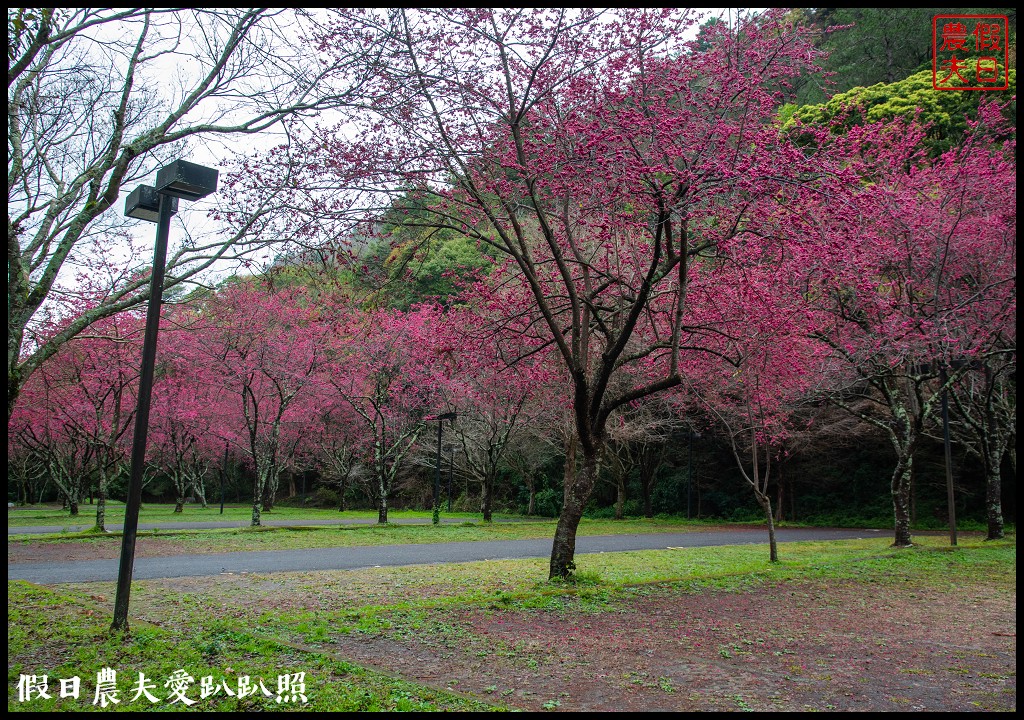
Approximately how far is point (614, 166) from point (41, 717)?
603 centimetres

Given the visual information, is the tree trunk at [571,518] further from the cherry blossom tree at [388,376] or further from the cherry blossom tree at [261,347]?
the cherry blossom tree at [388,376]

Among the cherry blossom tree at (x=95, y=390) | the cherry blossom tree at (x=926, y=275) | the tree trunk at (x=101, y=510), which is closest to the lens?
the cherry blossom tree at (x=926, y=275)

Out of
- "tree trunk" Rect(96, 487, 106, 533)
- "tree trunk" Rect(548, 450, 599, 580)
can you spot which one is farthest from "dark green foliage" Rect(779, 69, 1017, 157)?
"tree trunk" Rect(96, 487, 106, 533)

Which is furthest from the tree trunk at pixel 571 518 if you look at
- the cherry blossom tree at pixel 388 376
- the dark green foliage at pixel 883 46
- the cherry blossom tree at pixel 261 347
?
the dark green foliage at pixel 883 46

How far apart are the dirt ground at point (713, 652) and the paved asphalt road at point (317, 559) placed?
2.15 m

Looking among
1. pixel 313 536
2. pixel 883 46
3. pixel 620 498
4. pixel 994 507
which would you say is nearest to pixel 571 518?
pixel 313 536

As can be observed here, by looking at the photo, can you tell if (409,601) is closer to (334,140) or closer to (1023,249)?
(334,140)

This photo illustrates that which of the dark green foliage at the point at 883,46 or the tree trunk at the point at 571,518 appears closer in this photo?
the tree trunk at the point at 571,518

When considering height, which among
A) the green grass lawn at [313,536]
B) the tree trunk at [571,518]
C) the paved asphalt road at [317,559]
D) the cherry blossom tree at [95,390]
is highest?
the cherry blossom tree at [95,390]

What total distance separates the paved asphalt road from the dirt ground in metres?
2.15

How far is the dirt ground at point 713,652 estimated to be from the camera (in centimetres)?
404

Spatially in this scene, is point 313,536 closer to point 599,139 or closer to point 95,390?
point 95,390

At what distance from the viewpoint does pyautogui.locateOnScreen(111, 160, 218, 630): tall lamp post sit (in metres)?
5.28

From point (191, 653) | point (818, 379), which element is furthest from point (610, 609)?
point (818, 379)
